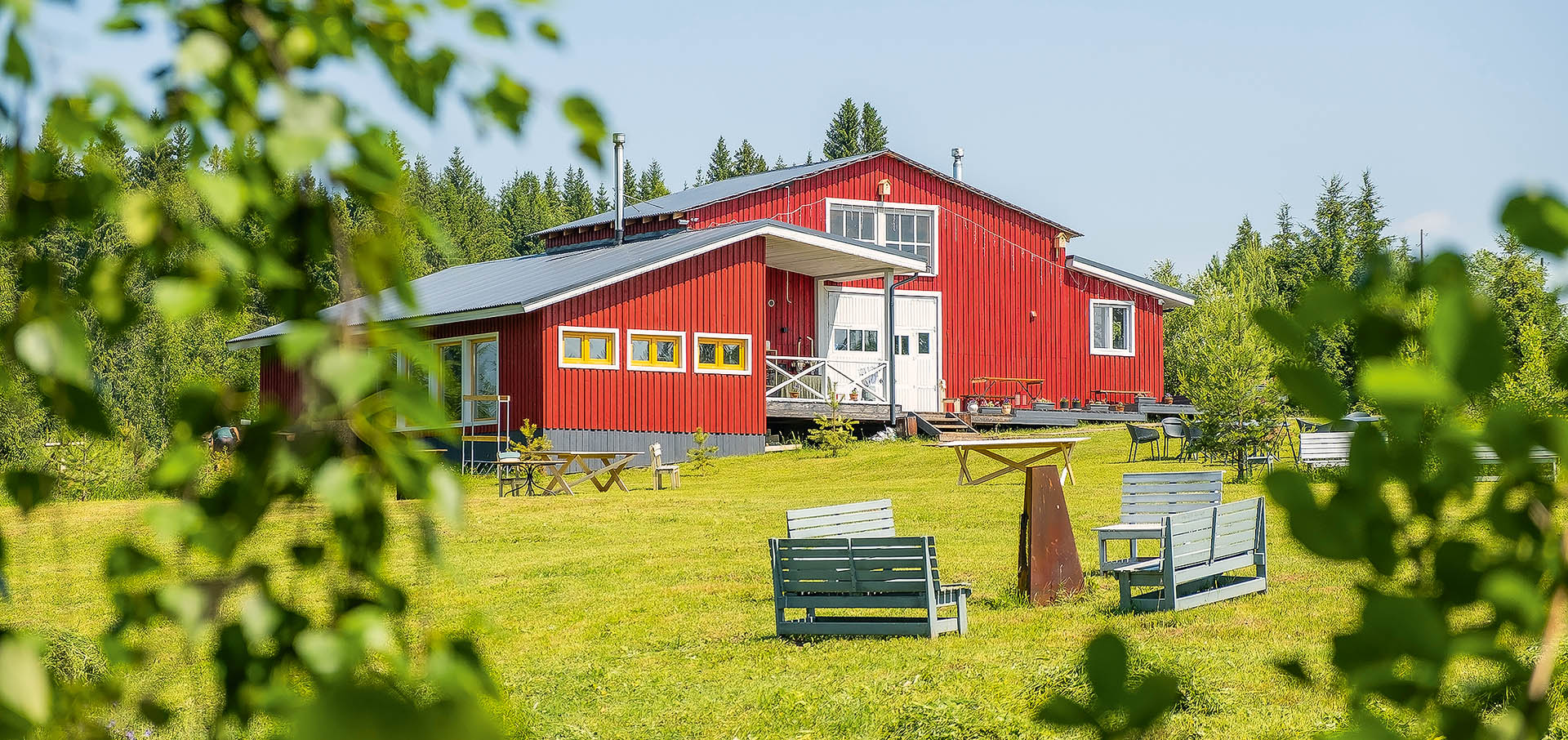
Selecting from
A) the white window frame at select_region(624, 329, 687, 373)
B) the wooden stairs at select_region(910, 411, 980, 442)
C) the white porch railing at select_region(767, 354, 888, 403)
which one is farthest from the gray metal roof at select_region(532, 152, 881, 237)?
the wooden stairs at select_region(910, 411, 980, 442)

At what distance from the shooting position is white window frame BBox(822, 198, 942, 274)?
101ft

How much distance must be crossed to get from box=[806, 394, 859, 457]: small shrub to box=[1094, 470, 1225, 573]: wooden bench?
Answer: 42.1ft

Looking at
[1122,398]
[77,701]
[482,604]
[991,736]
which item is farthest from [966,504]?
[1122,398]

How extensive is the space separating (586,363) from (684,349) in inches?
81.3

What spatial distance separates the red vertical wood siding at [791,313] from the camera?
97.1ft

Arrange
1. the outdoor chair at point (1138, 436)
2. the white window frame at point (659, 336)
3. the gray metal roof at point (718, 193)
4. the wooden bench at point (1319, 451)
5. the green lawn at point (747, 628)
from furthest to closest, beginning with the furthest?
the gray metal roof at point (718, 193), the white window frame at point (659, 336), the outdoor chair at point (1138, 436), the wooden bench at point (1319, 451), the green lawn at point (747, 628)

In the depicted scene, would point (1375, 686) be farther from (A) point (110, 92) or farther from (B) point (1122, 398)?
(B) point (1122, 398)

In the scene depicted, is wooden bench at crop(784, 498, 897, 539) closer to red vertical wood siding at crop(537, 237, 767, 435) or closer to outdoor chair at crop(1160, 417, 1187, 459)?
outdoor chair at crop(1160, 417, 1187, 459)

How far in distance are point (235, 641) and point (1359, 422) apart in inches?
42.9

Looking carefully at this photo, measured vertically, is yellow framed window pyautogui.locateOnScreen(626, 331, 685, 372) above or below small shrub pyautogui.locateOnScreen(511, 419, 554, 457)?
above

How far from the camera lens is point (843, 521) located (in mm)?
10094

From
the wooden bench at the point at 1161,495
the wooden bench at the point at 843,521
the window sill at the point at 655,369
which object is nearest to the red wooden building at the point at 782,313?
the window sill at the point at 655,369

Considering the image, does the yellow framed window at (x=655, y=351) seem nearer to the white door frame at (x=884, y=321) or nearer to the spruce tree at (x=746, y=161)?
the white door frame at (x=884, y=321)

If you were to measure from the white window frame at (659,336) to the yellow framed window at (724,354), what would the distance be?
34 cm
